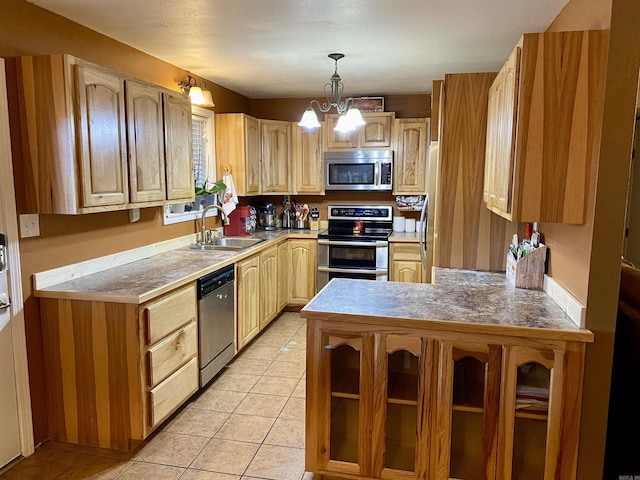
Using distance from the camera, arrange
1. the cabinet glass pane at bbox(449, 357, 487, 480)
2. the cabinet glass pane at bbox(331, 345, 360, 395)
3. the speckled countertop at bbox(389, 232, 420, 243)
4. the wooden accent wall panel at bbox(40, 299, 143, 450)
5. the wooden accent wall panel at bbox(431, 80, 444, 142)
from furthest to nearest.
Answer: the speckled countertop at bbox(389, 232, 420, 243) < the wooden accent wall panel at bbox(431, 80, 444, 142) < the wooden accent wall panel at bbox(40, 299, 143, 450) < the cabinet glass pane at bbox(331, 345, 360, 395) < the cabinet glass pane at bbox(449, 357, 487, 480)

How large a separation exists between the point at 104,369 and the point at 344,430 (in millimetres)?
1307

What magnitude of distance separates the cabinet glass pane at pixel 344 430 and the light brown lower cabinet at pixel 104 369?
1.02 meters

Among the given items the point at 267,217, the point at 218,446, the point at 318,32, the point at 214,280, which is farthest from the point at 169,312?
the point at 267,217

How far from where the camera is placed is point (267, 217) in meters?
5.27

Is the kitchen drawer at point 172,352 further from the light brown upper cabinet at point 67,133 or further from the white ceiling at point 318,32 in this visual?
the white ceiling at point 318,32

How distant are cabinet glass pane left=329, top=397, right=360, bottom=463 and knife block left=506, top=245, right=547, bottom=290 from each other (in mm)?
1159

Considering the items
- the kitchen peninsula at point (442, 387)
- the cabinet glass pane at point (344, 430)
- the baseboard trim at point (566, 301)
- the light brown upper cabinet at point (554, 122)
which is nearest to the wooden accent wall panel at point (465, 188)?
the baseboard trim at point (566, 301)

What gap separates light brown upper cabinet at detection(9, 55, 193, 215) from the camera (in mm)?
2252

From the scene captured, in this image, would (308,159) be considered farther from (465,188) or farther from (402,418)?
(402,418)

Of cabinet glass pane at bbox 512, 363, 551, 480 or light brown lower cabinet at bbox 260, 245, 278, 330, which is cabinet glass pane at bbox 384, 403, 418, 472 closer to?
cabinet glass pane at bbox 512, 363, 551, 480

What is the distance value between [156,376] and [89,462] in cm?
53

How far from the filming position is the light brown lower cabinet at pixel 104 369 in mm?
2371

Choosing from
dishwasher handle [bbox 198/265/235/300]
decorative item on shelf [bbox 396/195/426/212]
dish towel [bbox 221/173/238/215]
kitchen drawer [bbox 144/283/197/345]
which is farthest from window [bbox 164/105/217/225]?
decorative item on shelf [bbox 396/195/426/212]

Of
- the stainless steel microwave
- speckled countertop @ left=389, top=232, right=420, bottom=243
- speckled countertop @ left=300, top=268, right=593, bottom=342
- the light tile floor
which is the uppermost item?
the stainless steel microwave
